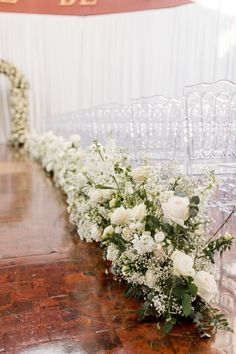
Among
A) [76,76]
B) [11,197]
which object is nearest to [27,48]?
[76,76]

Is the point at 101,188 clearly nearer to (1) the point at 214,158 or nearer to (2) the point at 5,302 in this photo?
(2) the point at 5,302

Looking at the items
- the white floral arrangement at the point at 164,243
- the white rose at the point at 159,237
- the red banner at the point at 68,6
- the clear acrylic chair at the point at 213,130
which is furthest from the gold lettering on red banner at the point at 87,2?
the white rose at the point at 159,237

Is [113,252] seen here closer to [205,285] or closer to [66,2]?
[205,285]

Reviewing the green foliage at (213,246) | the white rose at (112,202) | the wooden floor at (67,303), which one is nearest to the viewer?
the wooden floor at (67,303)

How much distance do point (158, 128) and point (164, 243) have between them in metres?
2.10

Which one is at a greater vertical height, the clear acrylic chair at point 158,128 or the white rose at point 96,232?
the clear acrylic chair at point 158,128

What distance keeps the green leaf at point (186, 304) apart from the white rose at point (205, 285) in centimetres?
6

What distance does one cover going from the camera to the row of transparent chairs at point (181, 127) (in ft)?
9.54

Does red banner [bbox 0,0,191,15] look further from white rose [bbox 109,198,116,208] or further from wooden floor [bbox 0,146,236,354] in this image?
white rose [bbox 109,198,116,208]

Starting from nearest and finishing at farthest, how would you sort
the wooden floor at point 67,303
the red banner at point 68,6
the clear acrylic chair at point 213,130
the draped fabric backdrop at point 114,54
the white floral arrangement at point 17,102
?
the wooden floor at point 67,303 → the clear acrylic chair at point 213,130 → the draped fabric backdrop at point 114,54 → the red banner at point 68,6 → the white floral arrangement at point 17,102

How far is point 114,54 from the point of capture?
28.5 ft

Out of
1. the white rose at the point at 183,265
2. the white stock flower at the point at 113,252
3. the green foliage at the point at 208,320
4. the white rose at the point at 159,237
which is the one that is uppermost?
the white rose at the point at 159,237

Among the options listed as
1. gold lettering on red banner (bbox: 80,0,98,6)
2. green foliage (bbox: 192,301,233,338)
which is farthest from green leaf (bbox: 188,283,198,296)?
gold lettering on red banner (bbox: 80,0,98,6)

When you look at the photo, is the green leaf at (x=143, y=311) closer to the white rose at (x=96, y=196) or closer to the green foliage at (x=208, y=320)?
the green foliage at (x=208, y=320)
